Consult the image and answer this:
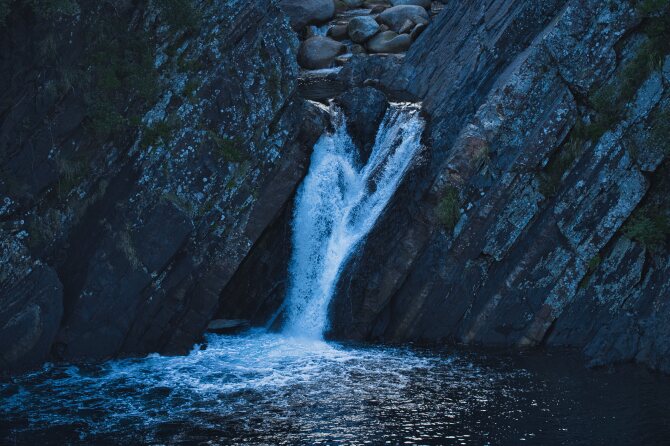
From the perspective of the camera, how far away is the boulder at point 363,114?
29.1 metres

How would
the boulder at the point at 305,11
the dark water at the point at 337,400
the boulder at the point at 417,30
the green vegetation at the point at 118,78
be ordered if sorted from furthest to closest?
the boulder at the point at 305,11 → the boulder at the point at 417,30 → the green vegetation at the point at 118,78 → the dark water at the point at 337,400

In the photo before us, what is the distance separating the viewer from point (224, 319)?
1061 inches

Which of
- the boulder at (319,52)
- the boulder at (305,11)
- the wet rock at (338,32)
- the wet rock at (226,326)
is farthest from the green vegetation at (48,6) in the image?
the wet rock at (338,32)

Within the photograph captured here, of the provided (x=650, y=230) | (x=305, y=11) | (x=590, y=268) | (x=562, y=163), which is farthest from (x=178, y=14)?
(x=305, y=11)

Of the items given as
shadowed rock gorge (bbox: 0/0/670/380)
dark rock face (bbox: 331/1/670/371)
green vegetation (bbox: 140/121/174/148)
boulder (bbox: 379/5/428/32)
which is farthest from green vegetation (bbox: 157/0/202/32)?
boulder (bbox: 379/5/428/32)

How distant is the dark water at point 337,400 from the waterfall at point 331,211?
237cm

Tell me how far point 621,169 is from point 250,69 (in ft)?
41.7

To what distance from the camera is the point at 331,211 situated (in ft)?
90.0

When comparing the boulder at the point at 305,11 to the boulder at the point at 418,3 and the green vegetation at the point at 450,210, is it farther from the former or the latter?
the green vegetation at the point at 450,210

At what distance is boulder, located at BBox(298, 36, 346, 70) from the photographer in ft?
128

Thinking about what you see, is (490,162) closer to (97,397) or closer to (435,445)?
(435,445)

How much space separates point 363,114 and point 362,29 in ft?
40.3

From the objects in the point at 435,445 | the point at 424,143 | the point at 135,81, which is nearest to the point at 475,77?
the point at 424,143

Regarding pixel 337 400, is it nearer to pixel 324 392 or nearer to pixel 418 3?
pixel 324 392
